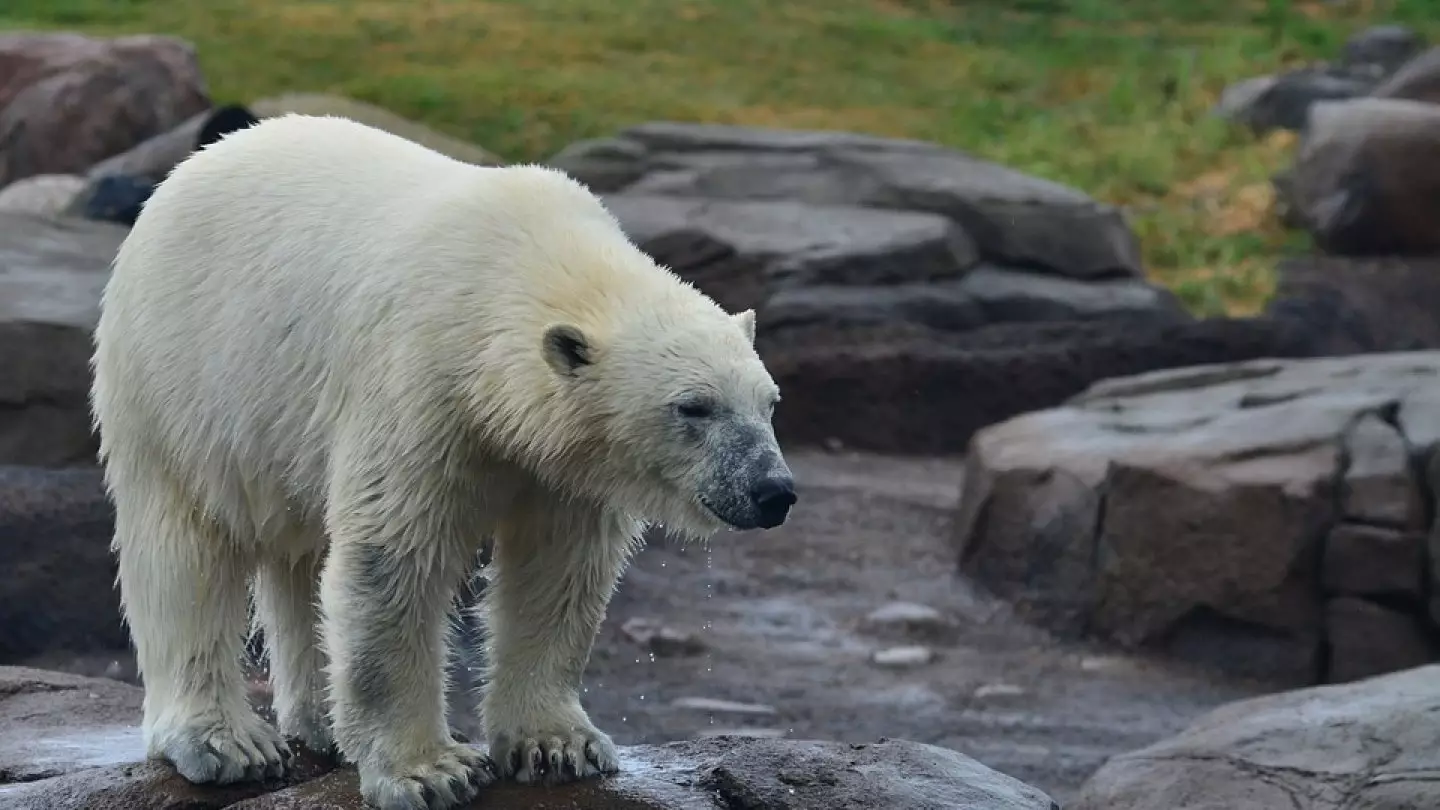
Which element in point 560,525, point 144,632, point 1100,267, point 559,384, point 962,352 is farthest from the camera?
point 1100,267

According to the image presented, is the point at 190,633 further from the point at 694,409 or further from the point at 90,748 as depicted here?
the point at 694,409

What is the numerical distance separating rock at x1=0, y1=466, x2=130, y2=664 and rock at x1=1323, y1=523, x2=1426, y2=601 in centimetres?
490

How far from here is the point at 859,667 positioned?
7.52 metres

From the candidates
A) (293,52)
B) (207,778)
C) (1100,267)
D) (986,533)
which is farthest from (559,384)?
(293,52)

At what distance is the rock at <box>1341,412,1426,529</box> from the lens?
24.0ft

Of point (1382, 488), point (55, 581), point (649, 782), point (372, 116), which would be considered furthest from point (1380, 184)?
point (649, 782)

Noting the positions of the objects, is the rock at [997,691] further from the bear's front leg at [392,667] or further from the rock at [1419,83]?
the rock at [1419,83]

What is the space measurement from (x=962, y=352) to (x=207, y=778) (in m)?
7.65

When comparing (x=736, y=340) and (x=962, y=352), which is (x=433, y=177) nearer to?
(x=736, y=340)

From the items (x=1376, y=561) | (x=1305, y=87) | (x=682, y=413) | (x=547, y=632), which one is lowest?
(x=1376, y=561)

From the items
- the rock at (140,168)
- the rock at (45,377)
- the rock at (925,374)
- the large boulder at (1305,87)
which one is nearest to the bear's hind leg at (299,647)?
the rock at (45,377)

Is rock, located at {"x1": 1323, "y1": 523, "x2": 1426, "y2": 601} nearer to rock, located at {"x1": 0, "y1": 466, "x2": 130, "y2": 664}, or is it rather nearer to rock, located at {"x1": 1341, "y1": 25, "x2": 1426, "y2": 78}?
rock, located at {"x1": 0, "y1": 466, "x2": 130, "y2": 664}

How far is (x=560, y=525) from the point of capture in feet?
12.4

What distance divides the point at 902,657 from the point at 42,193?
7617 millimetres
